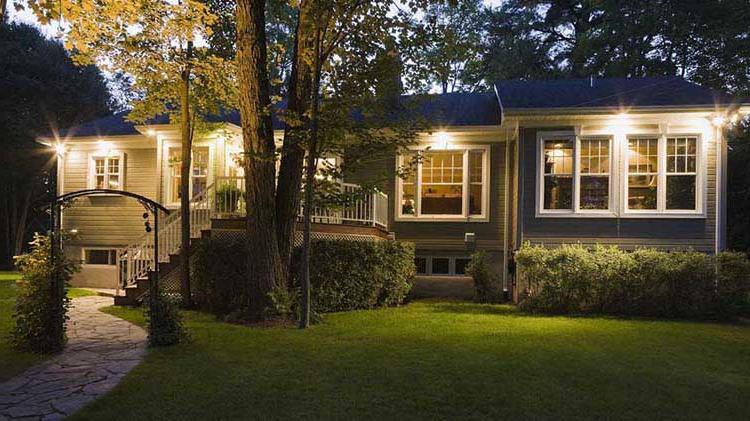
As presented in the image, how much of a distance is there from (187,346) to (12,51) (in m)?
24.0

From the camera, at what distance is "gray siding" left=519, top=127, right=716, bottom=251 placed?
1145 centimetres

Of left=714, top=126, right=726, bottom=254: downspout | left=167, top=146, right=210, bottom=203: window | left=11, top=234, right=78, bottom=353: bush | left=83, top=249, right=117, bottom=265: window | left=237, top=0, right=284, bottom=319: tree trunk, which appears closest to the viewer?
left=11, top=234, right=78, bottom=353: bush

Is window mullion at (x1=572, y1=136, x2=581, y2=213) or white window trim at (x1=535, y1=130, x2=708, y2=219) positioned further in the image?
window mullion at (x1=572, y1=136, x2=581, y2=213)

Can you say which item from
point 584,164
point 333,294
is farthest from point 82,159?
point 584,164

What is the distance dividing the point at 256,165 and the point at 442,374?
4.97m

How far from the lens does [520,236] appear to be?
11859 millimetres

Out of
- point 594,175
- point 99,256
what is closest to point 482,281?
point 594,175

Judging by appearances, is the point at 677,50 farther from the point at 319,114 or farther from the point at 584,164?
the point at 319,114

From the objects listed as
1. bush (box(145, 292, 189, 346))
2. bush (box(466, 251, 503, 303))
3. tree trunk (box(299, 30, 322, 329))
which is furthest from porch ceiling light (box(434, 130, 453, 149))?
bush (box(145, 292, 189, 346))

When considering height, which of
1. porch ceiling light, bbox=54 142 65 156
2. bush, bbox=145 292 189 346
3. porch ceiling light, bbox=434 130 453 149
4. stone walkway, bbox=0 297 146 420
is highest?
porch ceiling light, bbox=434 130 453 149

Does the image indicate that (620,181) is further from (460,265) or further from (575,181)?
(460,265)

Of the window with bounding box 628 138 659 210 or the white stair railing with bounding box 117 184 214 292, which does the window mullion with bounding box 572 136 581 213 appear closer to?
the window with bounding box 628 138 659 210

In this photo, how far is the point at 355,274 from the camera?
10.6m

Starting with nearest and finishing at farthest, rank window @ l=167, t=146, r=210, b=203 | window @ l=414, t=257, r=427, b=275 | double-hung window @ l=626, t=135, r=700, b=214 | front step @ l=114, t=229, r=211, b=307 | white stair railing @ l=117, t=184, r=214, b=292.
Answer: front step @ l=114, t=229, r=211, b=307 < white stair railing @ l=117, t=184, r=214, b=292 < double-hung window @ l=626, t=135, r=700, b=214 < window @ l=414, t=257, r=427, b=275 < window @ l=167, t=146, r=210, b=203
